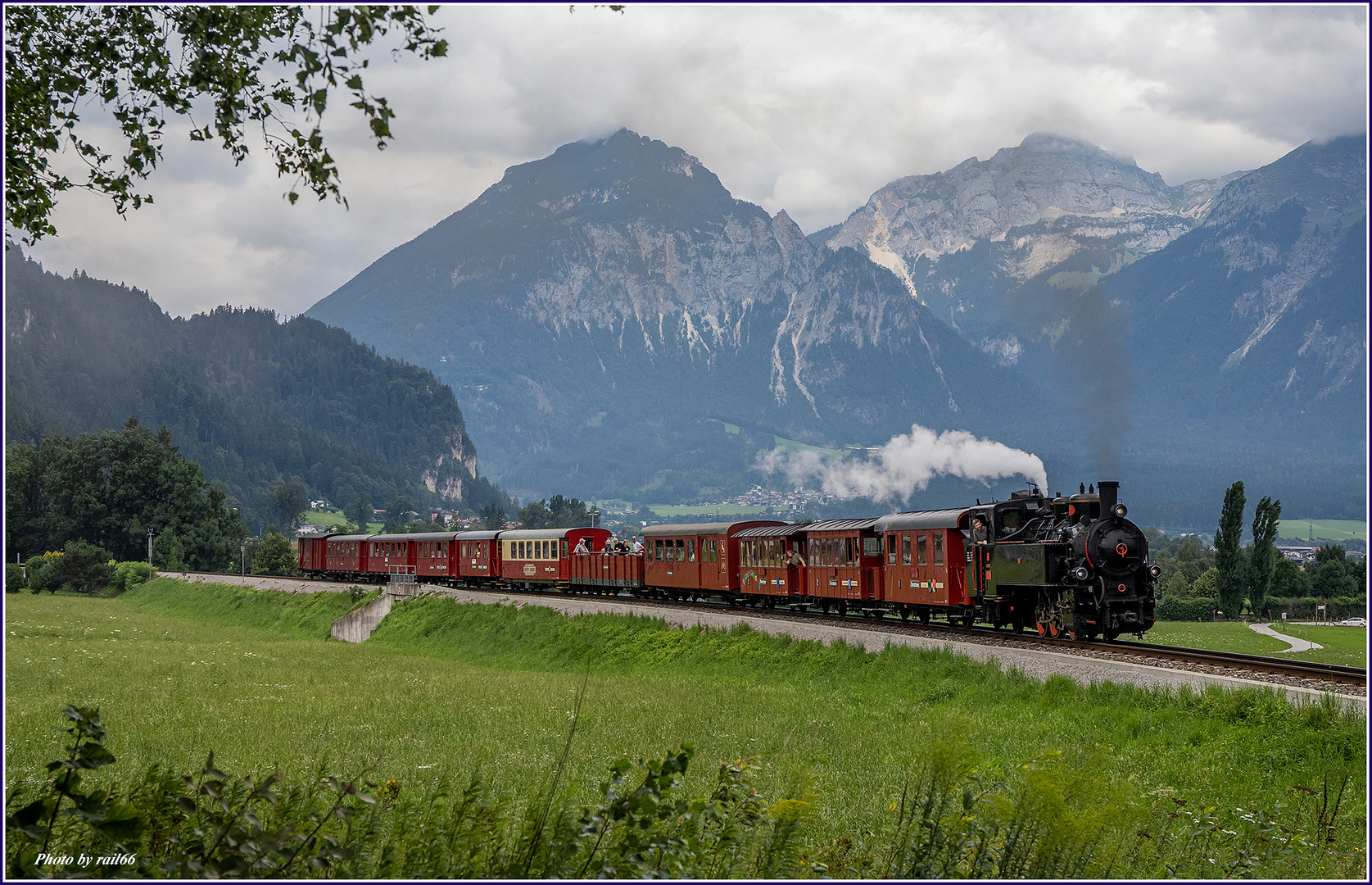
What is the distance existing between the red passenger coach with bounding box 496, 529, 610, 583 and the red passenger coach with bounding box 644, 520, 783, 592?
249 inches

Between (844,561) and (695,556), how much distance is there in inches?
428

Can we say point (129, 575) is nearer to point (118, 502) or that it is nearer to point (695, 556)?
point (118, 502)

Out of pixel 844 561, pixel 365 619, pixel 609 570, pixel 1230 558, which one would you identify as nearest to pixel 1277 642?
pixel 844 561

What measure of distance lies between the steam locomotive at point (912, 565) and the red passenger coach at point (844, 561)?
0.15 ft

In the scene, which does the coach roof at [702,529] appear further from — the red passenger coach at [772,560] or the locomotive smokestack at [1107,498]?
the locomotive smokestack at [1107,498]

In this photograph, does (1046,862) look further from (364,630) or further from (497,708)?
(364,630)

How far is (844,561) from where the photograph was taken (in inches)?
1316

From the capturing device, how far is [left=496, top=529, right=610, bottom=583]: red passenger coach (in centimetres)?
5284

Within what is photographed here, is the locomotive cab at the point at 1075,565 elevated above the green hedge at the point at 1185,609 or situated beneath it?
elevated above

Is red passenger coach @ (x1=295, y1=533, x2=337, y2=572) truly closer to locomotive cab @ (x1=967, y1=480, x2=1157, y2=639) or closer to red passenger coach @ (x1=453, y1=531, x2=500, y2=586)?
red passenger coach @ (x1=453, y1=531, x2=500, y2=586)

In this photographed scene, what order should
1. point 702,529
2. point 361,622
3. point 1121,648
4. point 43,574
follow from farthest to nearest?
1. point 43,574
2. point 361,622
3. point 702,529
4. point 1121,648

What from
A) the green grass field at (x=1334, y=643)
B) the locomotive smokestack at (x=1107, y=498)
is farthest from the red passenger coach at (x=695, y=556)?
the green grass field at (x=1334, y=643)

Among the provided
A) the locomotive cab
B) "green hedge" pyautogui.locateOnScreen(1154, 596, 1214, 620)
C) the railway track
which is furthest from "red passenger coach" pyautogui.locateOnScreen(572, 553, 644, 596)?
"green hedge" pyautogui.locateOnScreen(1154, 596, 1214, 620)

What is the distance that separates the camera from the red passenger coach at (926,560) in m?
27.3
